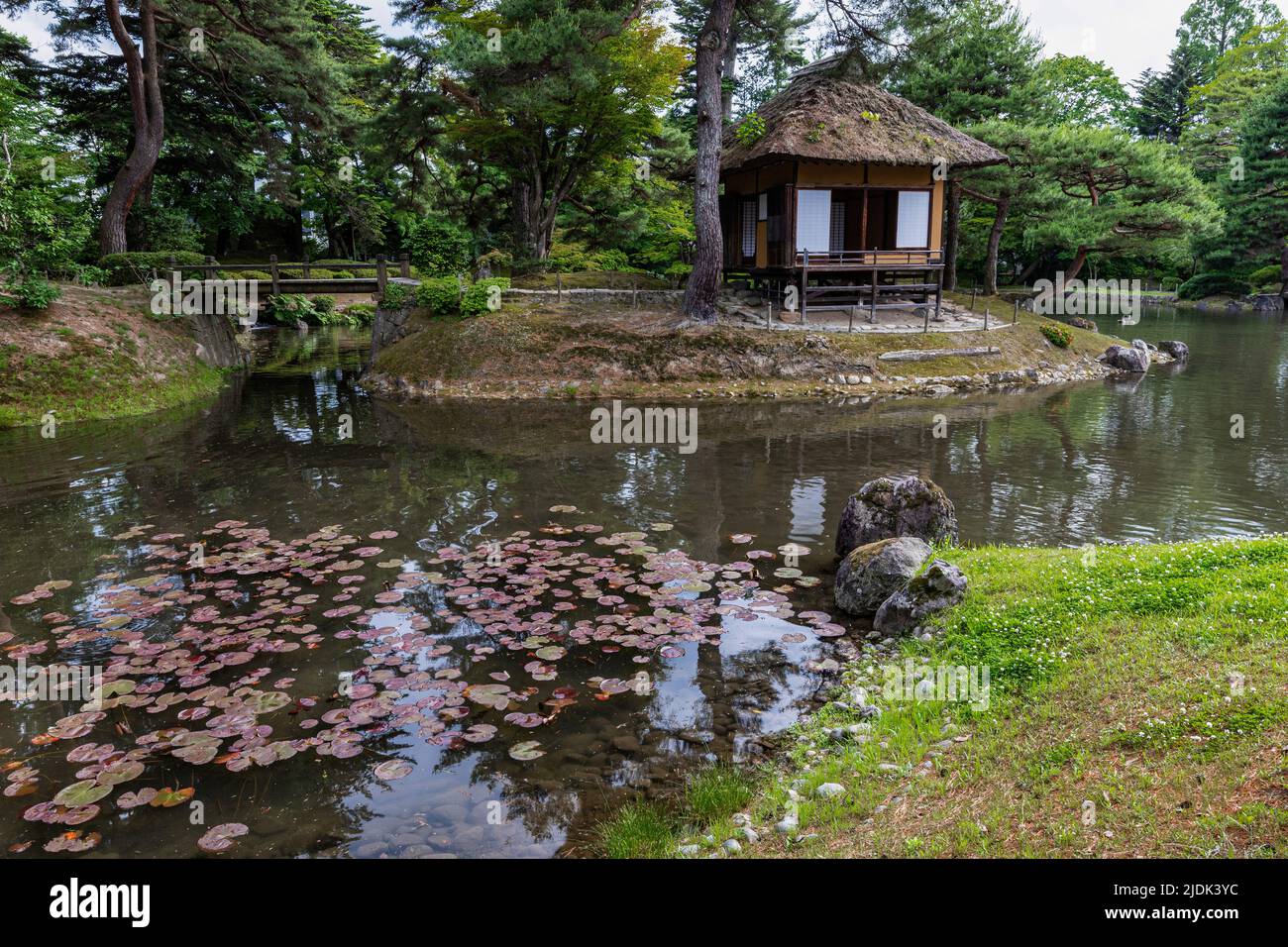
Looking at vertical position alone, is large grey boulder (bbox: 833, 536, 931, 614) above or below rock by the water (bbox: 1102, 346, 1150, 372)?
below

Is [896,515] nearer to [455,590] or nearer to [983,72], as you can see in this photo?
[455,590]

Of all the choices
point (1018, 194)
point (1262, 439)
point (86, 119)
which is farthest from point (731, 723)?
point (86, 119)

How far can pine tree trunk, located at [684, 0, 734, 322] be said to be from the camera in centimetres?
2280

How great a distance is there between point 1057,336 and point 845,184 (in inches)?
369

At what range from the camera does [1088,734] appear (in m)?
4.95

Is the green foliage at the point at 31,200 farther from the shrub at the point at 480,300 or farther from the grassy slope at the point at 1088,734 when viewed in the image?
the grassy slope at the point at 1088,734

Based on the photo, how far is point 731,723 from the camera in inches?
264

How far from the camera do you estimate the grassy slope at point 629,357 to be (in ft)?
75.4

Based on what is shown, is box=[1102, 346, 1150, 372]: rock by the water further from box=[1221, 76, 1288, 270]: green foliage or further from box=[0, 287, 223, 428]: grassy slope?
box=[0, 287, 223, 428]: grassy slope

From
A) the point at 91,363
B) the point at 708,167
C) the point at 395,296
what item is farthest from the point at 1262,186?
the point at 91,363

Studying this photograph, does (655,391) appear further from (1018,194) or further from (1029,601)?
(1018,194)

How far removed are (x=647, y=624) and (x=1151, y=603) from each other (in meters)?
4.55

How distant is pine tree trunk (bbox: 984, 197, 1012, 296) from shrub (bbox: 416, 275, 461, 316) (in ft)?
73.6

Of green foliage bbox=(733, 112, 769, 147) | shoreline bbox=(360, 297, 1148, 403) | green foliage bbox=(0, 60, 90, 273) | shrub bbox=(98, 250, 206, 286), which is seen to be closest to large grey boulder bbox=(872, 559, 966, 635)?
shoreline bbox=(360, 297, 1148, 403)
